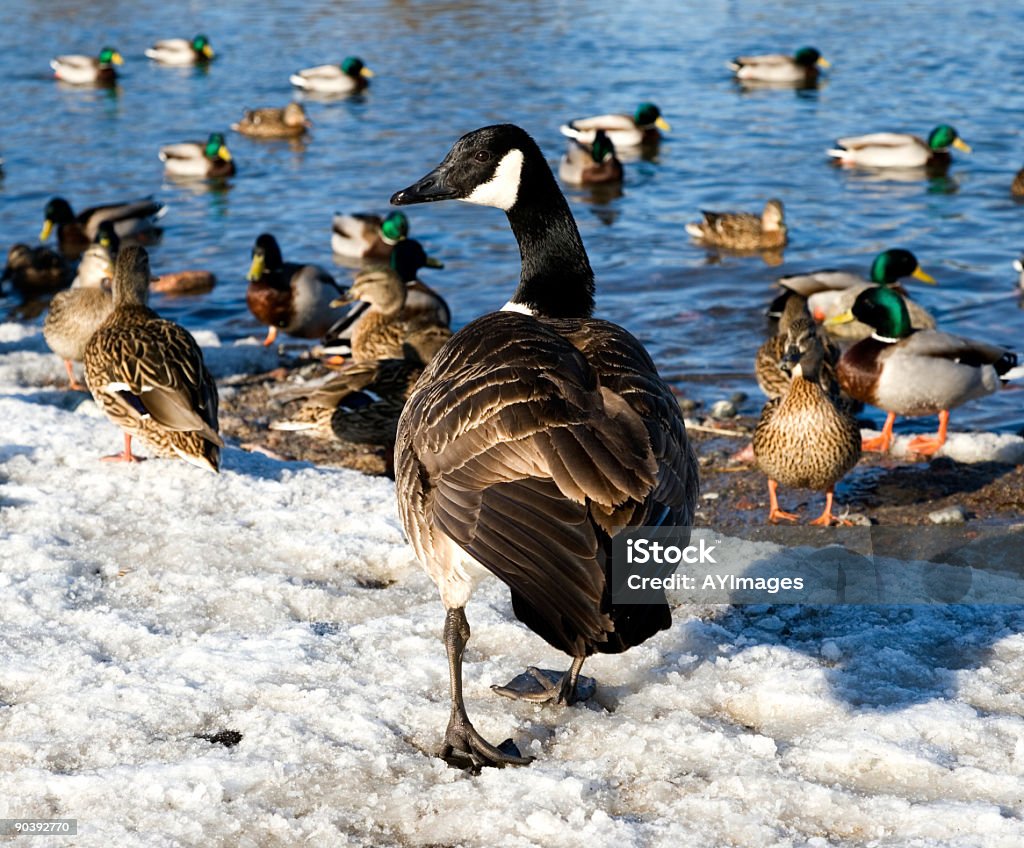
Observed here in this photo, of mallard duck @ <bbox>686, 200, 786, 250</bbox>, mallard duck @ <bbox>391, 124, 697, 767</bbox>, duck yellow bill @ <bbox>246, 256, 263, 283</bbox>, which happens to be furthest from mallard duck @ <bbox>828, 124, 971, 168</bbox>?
mallard duck @ <bbox>391, 124, 697, 767</bbox>

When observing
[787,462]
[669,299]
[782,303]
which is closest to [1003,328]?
[782,303]

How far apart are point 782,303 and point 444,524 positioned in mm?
10065

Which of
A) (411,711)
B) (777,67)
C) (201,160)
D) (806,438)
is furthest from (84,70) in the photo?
(411,711)

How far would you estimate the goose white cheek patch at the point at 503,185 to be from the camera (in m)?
5.75

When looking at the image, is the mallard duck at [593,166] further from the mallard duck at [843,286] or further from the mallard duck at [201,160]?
the mallard duck at [843,286]

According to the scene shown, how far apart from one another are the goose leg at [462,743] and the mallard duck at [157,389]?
10.6 ft

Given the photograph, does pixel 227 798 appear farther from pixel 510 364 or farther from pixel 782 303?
pixel 782 303

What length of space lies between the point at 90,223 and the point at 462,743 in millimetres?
16647

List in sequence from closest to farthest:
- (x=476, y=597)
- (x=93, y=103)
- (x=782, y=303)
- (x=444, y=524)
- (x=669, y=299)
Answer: (x=444, y=524), (x=476, y=597), (x=782, y=303), (x=669, y=299), (x=93, y=103)

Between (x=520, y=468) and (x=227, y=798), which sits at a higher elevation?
(x=520, y=468)

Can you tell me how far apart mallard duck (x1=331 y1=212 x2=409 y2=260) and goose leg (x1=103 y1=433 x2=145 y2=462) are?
9483 millimetres

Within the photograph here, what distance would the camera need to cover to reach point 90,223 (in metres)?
19.3

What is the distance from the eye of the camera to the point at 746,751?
13.9 feet

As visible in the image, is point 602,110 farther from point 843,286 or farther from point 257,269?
point 257,269
